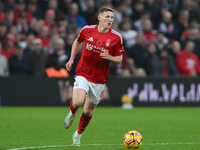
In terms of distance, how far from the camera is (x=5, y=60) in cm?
1602

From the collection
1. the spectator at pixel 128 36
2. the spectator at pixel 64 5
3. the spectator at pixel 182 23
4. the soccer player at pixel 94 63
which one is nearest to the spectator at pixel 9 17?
the spectator at pixel 64 5

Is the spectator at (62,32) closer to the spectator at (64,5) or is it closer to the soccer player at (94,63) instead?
the spectator at (64,5)

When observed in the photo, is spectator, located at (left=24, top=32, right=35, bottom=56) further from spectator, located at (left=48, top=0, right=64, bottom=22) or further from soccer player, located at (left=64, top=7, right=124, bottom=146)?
soccer player, located at (left=64, top=7, right=124, bottom=146)

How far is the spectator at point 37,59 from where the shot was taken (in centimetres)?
1623

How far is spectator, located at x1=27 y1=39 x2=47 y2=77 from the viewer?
16.2 metres

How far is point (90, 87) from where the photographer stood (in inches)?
326

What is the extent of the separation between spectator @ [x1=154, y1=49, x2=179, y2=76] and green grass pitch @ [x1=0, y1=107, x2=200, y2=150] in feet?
5.47

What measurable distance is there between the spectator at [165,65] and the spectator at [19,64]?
4850 millimetres

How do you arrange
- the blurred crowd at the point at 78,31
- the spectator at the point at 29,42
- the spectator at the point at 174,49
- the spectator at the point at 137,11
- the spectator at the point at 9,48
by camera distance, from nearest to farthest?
the spectator at the point at 9,48
the blurred crowd at the point at 78,31
the spectator at the point at 29,42
the spectator at the point at 174,49
the spectator at the point at 137,11

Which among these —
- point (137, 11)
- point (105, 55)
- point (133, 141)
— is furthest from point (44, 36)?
point (133, 141)

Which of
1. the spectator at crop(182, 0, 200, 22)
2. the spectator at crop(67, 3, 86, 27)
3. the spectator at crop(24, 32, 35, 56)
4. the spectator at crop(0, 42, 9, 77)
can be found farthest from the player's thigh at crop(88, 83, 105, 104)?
the spectator at crop(182, 0, 200, 22)

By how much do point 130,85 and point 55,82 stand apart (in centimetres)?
272

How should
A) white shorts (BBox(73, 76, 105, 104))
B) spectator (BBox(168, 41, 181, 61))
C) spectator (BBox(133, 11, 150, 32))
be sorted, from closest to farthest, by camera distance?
white shorts (BBox(73, 76, 105, 104)), spectator (BBox(168, 41, 181, 61)), spectator (BBox(133, 11, 150, 32))

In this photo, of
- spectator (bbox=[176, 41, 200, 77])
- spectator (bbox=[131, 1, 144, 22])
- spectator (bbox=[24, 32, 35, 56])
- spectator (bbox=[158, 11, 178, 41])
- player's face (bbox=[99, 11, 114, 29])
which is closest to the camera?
player's face (bbox=[99, 11, 114, 29])
